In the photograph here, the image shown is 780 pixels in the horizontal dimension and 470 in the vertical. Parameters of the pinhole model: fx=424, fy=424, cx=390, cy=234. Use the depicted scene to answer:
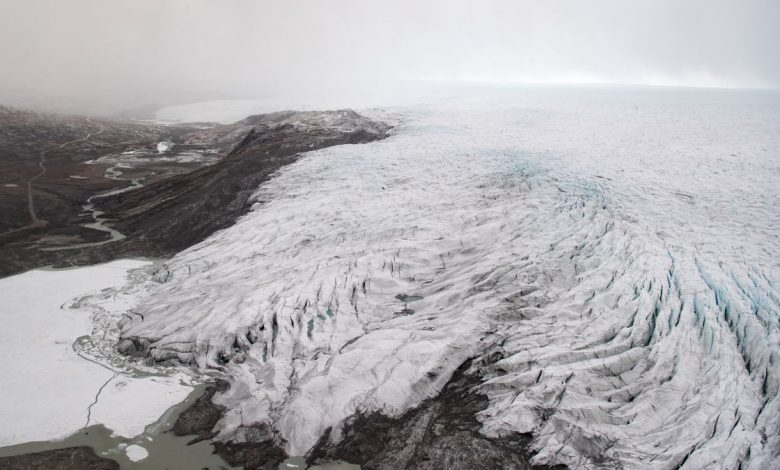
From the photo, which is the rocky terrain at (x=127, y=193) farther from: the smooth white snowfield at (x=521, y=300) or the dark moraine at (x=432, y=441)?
the dark moraine at (x=432, y=441)

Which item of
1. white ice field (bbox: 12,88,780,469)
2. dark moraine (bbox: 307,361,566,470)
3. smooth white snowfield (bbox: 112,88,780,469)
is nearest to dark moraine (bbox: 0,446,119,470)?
white ice field (bbox: 12,88,780,469)

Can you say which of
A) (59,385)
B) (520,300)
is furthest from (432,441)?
(59,385)

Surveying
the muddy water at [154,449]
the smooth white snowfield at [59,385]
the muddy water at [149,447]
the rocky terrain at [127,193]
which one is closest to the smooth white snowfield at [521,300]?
the muddy water at [154,449]

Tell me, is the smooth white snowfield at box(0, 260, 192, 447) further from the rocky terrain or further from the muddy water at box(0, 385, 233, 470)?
the rocky terrain

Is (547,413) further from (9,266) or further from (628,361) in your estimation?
(9,266)

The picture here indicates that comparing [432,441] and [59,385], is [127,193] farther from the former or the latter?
[432,441]
